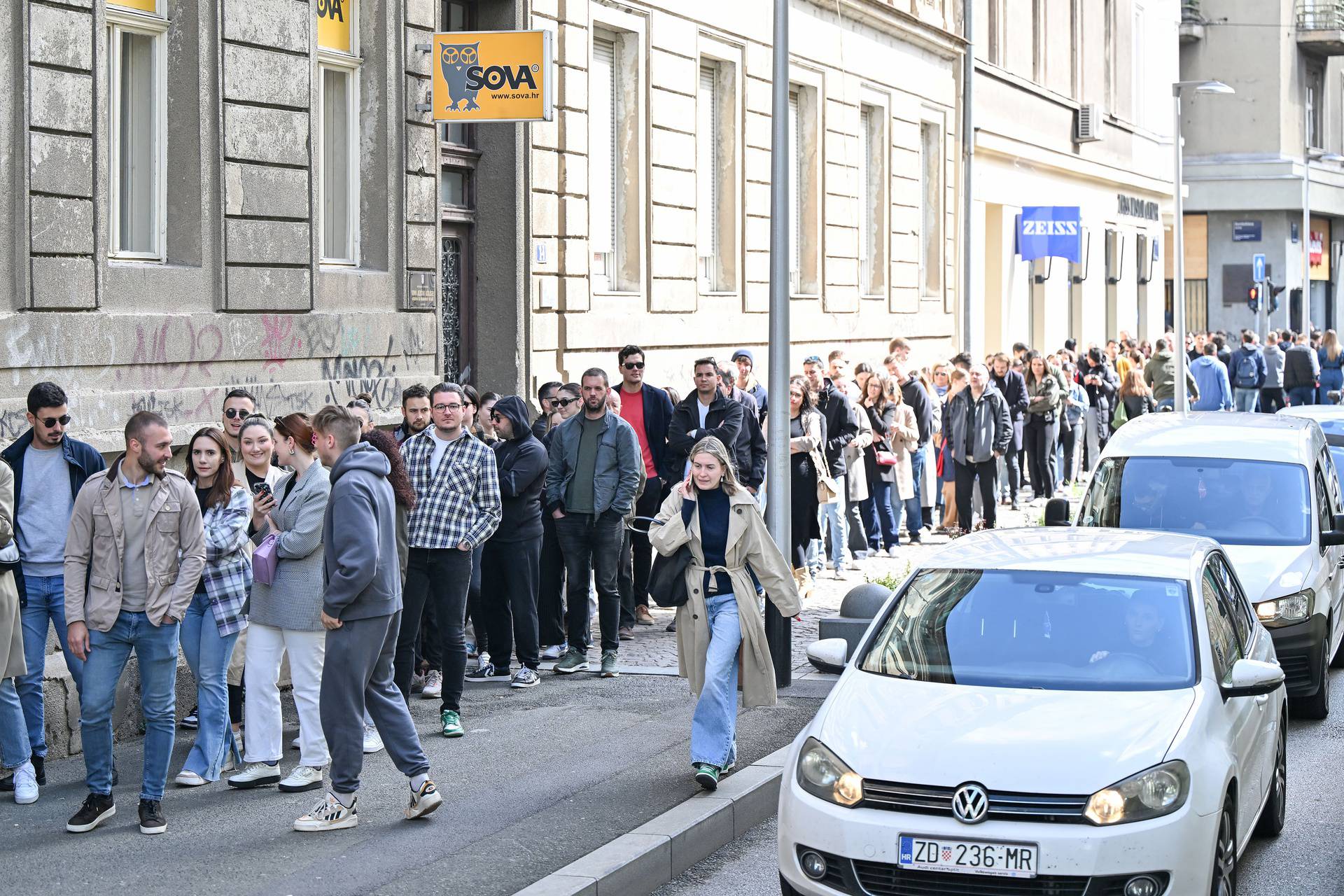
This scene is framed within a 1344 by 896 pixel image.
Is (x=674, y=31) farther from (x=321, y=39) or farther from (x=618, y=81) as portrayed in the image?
(x=321, y=39)

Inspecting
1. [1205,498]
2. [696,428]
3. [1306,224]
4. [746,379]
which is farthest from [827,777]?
[1306,224]

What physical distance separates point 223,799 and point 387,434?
1.95 metres

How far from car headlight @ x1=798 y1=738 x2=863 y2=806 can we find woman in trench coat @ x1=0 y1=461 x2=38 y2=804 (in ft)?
13.1

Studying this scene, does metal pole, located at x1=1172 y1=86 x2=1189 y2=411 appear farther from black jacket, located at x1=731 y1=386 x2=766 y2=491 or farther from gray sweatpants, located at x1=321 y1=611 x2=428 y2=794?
gray sweatpants, located at x1=321 y1=611 x2=428 y2=794

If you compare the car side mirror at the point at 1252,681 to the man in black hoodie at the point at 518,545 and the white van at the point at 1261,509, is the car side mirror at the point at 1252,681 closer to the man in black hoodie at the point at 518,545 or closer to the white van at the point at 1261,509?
the white van at the point at 1261,509

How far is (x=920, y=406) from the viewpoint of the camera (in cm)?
1853

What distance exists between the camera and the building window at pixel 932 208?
2888 centimetres

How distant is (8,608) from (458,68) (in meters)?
7.16

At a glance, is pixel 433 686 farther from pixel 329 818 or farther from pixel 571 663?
pixel 329 818

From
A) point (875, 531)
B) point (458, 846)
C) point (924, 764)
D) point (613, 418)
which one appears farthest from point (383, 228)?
point (924, 764)

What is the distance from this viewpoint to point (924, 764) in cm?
620

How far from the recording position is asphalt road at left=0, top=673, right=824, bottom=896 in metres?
7.04

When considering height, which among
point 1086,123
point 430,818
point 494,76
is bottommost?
point 430,818

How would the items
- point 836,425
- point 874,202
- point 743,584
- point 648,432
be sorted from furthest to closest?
point 874,202 → point 836,425 → point 648,432 → point 743,584
